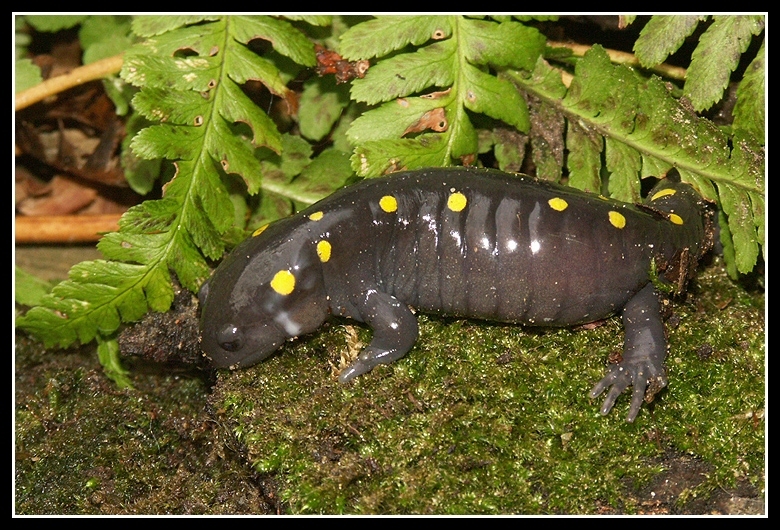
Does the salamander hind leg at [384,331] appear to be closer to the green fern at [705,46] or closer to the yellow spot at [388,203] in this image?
the yellow spot at [388,203]

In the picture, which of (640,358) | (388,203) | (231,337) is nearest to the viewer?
(640,358)

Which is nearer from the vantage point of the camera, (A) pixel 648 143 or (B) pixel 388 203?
(B) pixel 388 203

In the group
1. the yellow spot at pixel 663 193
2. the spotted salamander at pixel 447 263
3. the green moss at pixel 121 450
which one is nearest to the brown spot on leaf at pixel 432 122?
the spotted salamander at pixel 447 263

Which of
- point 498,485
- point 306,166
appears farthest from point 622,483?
point 306,166

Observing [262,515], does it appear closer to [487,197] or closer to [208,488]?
[208,488]

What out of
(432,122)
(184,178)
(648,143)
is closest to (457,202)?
(432,122)

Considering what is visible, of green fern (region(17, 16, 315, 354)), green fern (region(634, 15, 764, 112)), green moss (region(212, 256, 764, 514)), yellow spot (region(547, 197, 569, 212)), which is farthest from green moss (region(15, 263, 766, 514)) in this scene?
green fern (region(634, 15, 764, 112))

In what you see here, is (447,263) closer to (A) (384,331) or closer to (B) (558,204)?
(A) (384,331)
